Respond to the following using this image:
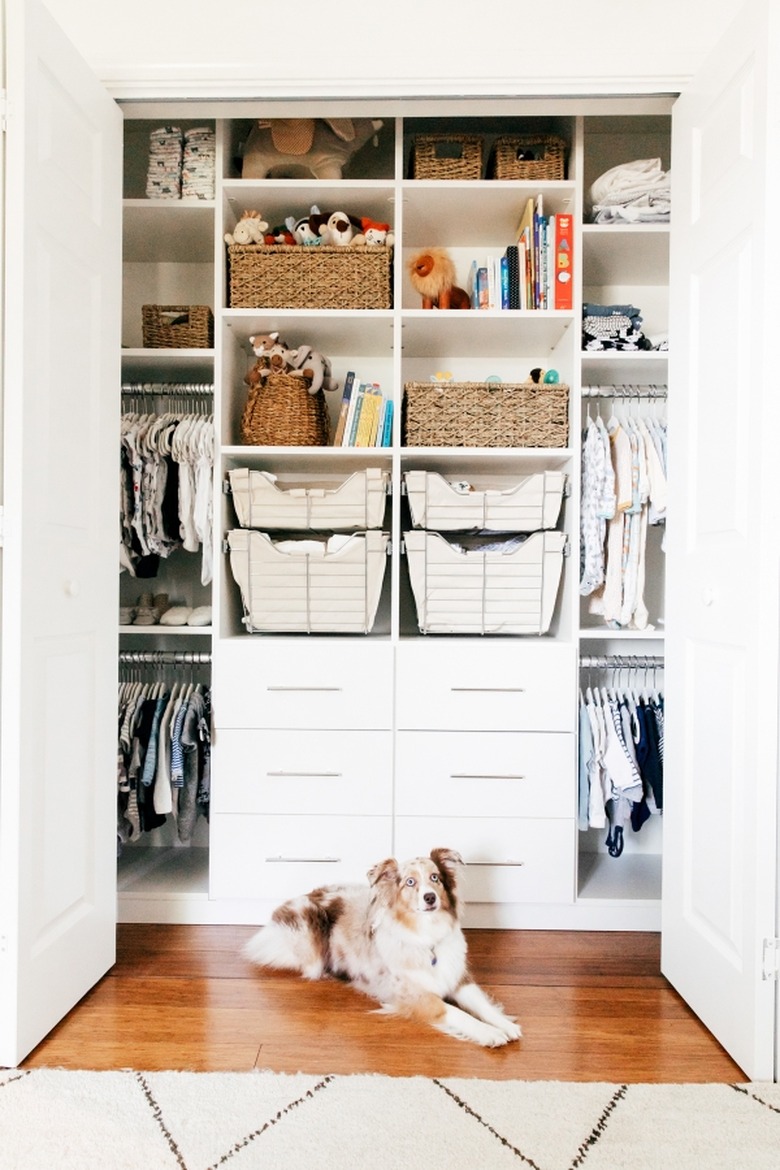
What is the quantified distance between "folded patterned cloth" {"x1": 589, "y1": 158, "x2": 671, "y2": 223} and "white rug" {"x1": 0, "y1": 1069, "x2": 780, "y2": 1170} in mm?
2212

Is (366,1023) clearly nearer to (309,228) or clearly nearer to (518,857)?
(518,857)

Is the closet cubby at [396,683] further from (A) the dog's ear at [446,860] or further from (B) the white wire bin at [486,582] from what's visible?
(A) the dog's ear at [446,860]

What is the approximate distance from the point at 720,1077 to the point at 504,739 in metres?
0.96

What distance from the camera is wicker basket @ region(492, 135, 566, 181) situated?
2379 millimetres

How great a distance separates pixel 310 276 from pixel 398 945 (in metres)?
1.85

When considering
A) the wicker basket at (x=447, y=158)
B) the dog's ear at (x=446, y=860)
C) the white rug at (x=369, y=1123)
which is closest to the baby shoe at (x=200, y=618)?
the dog's ear at (x=446, y=860)

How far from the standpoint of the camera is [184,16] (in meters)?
1.93

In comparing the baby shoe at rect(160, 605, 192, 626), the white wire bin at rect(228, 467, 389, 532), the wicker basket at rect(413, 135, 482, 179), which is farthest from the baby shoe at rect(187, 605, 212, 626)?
the wicker basket at rect(413, 135, 482, 179)

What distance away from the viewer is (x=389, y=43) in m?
1.93

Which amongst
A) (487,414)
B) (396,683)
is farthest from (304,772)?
(487,414)

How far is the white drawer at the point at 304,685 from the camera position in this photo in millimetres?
2332

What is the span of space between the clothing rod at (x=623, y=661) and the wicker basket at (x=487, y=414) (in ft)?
2.22

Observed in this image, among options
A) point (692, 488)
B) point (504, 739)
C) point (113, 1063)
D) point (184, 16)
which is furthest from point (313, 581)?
point (184, 16)

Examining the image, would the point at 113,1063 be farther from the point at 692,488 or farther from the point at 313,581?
the point at 692,488
